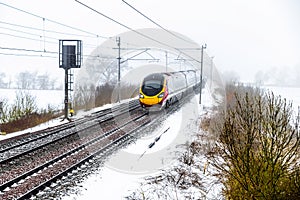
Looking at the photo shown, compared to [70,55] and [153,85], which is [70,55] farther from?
[153,85]

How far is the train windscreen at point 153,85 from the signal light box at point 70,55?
4.68m

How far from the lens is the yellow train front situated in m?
19.0

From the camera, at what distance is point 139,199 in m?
6.86

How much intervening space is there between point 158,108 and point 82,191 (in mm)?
12671

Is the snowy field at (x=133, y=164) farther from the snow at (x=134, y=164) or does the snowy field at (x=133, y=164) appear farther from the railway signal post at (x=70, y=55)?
the railway signal post at (x=70, y=55)

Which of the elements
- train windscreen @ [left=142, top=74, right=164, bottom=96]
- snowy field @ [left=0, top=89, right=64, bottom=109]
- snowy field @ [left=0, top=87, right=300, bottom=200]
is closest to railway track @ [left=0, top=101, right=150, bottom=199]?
snowy field @ [left=0, top=87, right=300, bottom=200]

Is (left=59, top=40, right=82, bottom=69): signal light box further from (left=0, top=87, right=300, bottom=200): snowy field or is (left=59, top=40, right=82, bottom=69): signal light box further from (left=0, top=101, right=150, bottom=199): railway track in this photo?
(left=0, top=87, right=300, bottom=200): snowy field

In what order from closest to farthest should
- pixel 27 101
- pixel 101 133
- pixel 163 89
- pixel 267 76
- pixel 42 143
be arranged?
pixel 42 143, pixel 101 133, pixel 27 101, pixel 163 89, pixel 267 76

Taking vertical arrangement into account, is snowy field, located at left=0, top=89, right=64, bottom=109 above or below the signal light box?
below

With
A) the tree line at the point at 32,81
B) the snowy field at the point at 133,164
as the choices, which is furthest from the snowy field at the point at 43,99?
the tree line at the point at 32,81

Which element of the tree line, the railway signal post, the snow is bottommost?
the snow

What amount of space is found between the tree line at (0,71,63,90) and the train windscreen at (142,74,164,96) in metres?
41.4

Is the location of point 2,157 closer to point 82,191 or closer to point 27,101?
point 82,191

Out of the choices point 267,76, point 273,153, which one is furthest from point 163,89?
point 267,76
